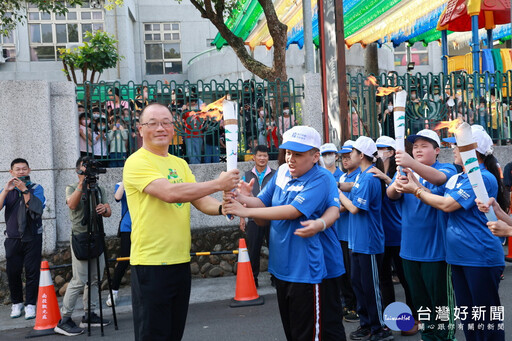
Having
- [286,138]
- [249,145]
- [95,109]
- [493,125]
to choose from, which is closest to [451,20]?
[493,125]

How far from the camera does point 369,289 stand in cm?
510

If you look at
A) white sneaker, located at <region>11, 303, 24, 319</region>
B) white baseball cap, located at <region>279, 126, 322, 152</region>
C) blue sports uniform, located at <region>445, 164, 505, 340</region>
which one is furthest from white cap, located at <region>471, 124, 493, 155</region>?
white sneaker, located at <region>11, 303, 24, 319</region>

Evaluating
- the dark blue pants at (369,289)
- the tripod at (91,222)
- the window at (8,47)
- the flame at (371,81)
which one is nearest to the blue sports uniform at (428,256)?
the dark blue pants at (369,289)

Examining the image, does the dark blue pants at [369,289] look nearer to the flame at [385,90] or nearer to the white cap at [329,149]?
the white cap at [329,149]

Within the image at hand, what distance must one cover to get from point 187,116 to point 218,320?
369 centimetres

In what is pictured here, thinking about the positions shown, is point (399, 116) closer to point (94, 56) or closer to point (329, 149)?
point (329, 149)

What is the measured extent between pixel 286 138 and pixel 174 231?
1.04 m

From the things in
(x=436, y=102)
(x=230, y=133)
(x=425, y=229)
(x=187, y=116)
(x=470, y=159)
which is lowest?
(x=425, y=229)

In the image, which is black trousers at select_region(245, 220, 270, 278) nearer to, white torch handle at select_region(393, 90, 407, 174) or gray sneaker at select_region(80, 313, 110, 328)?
gray sneaker at select_region(80, 313, 110, 328)

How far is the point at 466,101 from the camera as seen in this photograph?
9750 millimetres

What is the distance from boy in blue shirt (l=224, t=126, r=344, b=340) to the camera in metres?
3.55

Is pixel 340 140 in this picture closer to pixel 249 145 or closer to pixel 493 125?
pixel 249 145

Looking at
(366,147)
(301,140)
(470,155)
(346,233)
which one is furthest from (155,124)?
(346,233)

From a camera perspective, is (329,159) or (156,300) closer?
(156,300)
